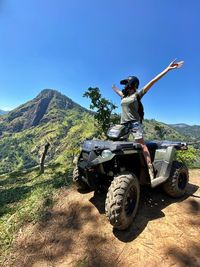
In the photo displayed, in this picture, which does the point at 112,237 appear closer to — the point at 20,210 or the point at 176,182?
the point at 176,182

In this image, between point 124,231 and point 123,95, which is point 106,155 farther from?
point 123,95

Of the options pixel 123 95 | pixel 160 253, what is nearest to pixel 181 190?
pixel 160 253

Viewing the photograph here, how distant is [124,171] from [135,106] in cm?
171

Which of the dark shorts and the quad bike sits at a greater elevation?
the dark shorts

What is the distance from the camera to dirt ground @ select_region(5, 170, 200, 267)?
4102 millimetres

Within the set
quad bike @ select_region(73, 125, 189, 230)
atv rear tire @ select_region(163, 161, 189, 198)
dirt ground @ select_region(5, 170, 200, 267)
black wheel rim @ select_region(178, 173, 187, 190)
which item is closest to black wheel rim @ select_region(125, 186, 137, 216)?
quad bike @ select_region(73, 125, 189, 230)

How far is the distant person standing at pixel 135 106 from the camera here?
5.22 meters

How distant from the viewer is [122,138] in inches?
221

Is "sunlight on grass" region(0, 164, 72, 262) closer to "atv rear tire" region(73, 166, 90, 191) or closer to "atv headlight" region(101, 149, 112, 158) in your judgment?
"atv rear tire" region(73, 166, 90, 191)

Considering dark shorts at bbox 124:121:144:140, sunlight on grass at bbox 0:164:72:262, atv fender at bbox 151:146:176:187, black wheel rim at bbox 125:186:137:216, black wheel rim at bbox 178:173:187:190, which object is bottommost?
sunlight on grass at bbox 0:164:72:262

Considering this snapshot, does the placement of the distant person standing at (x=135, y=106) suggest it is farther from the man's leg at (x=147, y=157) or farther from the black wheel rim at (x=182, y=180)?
the black wheel rim at (x=182, y=180)

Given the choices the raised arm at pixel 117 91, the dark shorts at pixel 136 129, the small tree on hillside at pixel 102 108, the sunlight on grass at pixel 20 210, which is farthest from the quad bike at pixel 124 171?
the small tree on hillside at pixel 102 108

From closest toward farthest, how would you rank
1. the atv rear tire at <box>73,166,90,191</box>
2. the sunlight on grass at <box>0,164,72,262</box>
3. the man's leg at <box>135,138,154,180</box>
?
the man's leg at <box>135,138,154,180</box> → the sunlight on grass at <box>0,164,72,262</box> → the atv rear tire at <box>73,166,90,191</box>

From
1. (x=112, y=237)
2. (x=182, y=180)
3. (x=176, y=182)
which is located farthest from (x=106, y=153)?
(x=182, y=180)
